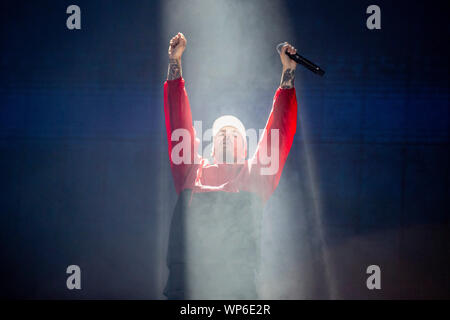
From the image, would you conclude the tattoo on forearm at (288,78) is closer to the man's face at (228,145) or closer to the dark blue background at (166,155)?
the man's face at (228,145)

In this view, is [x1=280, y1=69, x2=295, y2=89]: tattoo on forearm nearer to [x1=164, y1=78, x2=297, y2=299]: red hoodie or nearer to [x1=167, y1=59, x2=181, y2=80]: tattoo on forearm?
[x1=164, y1=78, x2=297, y2=299]: red hoodie

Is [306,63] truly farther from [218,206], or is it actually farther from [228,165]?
[218,206]

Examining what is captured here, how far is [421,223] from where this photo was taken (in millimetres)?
2189

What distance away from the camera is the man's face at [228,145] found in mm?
1559

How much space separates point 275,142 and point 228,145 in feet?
0.74

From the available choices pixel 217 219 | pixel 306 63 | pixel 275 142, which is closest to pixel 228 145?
pixel 275 142

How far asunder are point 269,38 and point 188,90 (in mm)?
642

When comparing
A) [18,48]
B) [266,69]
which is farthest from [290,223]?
[18,48]

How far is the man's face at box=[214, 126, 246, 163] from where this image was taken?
1.56 m

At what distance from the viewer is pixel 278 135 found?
1.50m

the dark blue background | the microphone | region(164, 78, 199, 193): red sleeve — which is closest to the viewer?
the microphone

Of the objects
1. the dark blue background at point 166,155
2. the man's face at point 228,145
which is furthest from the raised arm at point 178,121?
the dark blue background at point 166,155

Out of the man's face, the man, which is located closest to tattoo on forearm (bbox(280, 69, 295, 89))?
the man
